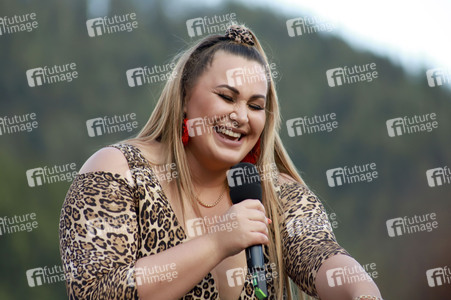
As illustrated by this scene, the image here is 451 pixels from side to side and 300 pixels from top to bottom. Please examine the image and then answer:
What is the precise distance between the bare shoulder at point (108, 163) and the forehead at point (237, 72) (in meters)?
0.41

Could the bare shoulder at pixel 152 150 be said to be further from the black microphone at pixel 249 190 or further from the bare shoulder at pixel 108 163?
the black microphone at pixel 249 190

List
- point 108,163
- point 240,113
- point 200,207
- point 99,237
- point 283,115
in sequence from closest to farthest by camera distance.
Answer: point 99,237 < point 108,163 < point 240,113 < point 200,207 < point 283,115

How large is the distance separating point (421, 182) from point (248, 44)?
7.80 meters

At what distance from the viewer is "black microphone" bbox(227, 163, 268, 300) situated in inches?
62.9

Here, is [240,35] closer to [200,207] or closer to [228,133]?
[228,133]

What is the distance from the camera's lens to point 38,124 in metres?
8.22

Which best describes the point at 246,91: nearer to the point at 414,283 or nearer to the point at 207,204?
the point at 207,204

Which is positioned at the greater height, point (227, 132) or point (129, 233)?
point (227, 132)

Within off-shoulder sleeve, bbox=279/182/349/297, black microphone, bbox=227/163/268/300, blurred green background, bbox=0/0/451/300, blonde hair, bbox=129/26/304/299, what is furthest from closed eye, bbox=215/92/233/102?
blurred green background, bbox=0/0/451/300

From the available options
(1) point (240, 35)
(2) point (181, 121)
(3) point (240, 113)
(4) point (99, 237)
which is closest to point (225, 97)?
(3) point (240, 113)

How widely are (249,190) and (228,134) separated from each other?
0.97ft

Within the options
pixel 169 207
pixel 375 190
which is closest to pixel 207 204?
pixel 169 207

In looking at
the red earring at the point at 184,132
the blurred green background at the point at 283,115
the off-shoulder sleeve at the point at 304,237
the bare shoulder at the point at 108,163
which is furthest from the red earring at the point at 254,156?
the blurred green background at the point at 283,115

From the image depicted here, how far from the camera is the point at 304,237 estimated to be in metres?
2.01
